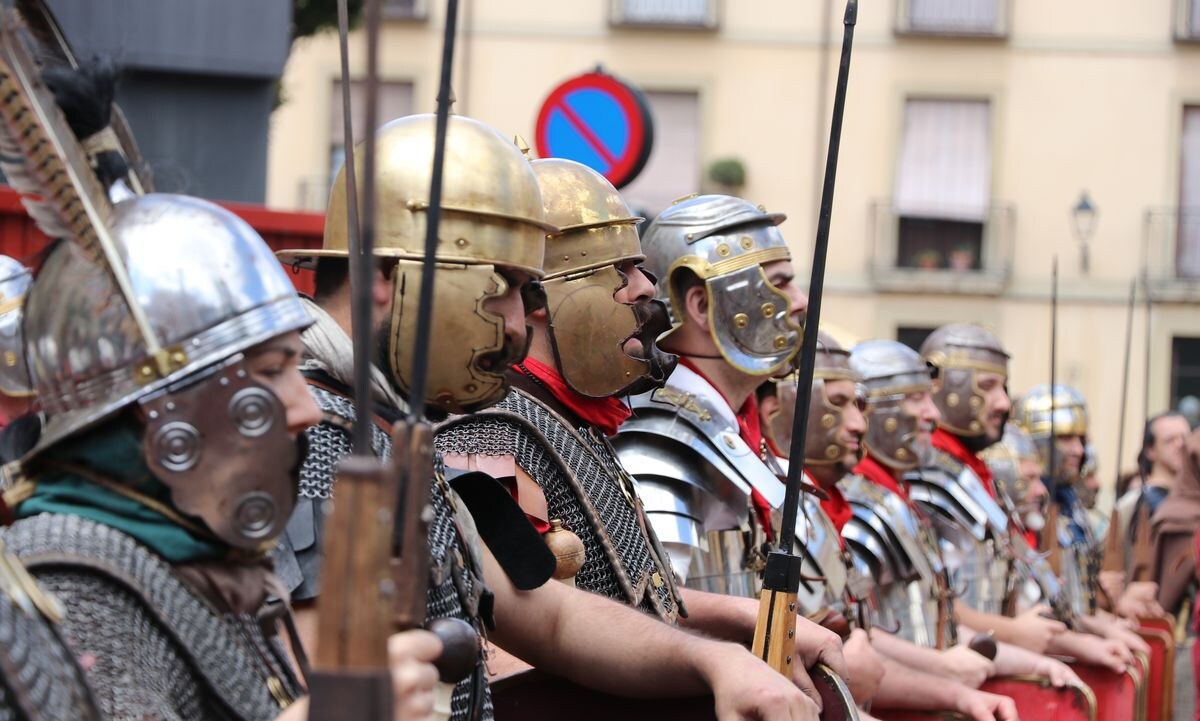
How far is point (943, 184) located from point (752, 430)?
19482 millimetres

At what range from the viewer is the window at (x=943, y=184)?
25281 millimetres

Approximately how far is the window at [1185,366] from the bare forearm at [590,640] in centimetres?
2222

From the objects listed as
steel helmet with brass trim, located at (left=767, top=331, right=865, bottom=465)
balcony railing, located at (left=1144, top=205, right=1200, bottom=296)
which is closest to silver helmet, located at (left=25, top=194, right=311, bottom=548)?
steel helmet with brass trim, located at (left=767, top=331, right=865, bottom=465)

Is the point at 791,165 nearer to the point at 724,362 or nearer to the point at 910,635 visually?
the point at 910,635

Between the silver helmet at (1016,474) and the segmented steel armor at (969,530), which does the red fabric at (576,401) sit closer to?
the segmented steel armor at (969,530)

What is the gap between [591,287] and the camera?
5.12 m

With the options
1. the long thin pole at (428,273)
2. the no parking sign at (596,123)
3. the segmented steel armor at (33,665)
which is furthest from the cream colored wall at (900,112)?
the segmented steel armor at (33,665)

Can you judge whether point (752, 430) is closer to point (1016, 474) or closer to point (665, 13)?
point (1016, 474)

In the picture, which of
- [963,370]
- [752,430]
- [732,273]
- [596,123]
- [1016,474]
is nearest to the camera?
[732,273]

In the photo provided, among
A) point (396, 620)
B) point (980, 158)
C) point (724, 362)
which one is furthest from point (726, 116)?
point (396, 620)

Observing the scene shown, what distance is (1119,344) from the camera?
24766mm

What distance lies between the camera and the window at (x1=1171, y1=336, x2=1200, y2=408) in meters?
25.4

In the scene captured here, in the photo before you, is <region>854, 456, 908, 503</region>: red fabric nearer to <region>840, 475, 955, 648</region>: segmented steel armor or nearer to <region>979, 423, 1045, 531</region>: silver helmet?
<region>840, 475, 955, 648</region>: segmented steel armor

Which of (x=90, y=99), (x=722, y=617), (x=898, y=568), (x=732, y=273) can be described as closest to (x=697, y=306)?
(x=732, y=273)
